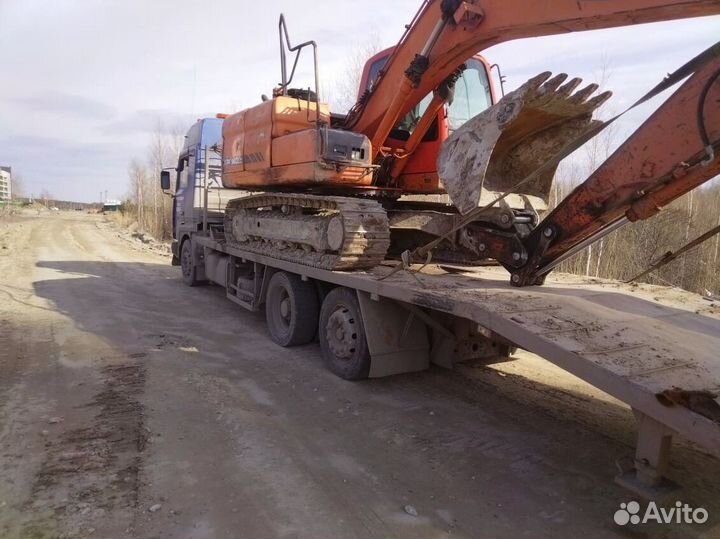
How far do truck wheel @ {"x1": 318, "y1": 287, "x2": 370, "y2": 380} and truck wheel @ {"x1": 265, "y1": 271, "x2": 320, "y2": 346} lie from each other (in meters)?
0.61

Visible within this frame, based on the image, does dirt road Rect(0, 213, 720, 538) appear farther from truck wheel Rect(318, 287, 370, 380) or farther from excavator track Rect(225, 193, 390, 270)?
excavator track Rect(225, 193, 390, 270)

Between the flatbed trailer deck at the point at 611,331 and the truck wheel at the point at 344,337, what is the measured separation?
227 millimetres

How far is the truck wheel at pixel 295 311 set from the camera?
6.53 meters

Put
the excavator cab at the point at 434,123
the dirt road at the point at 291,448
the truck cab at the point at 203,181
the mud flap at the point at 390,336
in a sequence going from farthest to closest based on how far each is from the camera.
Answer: the truck cab at the point at 203,181 → the excavator cab at the point at 434,123 → the mud flap at the point at 390,336 → the dirt road at the point at 291,448

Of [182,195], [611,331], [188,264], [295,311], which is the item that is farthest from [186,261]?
[611,331]

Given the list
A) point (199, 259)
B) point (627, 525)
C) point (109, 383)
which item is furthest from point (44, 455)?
point (199, 259)

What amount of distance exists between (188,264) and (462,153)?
856cm

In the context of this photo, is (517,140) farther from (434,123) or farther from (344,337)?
(344,337)

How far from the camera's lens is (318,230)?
19.4ft

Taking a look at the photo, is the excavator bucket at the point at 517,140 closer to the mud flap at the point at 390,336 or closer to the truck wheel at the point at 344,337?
the mud flap at the point at 390,336

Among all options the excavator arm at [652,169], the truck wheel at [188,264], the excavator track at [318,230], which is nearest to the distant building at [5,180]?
the truck wheel at [188,264]

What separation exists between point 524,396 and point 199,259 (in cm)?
806

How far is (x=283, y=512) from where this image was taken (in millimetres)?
3113

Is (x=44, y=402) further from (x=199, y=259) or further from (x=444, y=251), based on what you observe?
(x=199, y=259)
